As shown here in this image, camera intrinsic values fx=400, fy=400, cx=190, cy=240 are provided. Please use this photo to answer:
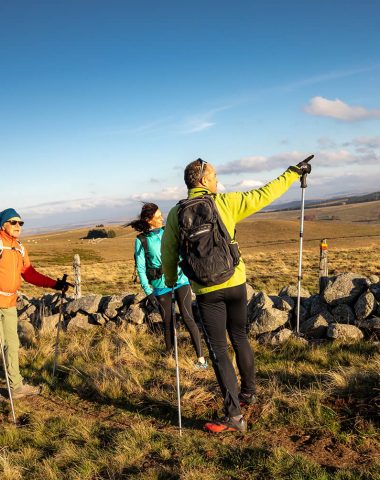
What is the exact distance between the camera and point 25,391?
5648 millimetres

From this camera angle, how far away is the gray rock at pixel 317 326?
22.5 ft

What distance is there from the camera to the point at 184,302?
19.0 ft

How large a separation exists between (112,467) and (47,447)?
959 mm

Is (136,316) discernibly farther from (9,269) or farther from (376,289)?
(376,289)

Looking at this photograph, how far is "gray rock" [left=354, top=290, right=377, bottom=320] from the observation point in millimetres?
6617

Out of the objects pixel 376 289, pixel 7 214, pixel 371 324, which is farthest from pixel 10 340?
pixel 376 289

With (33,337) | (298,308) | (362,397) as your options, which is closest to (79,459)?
(362,397)

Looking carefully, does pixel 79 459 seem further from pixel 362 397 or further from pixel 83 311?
pixel 83 311

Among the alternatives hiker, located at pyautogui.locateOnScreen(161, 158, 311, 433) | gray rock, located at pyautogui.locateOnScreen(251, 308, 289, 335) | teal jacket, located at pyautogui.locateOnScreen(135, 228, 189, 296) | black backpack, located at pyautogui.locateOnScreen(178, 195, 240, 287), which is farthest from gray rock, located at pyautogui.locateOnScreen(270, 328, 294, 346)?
black backpack, located at pyautogui.locateOnScreen(178, 195, 240, 287)

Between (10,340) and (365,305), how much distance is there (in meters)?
5.52

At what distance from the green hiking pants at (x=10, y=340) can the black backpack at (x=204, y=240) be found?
3051mm

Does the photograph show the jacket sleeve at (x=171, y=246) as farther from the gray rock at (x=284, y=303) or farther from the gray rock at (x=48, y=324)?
the gray rock at (x=48, y=324)

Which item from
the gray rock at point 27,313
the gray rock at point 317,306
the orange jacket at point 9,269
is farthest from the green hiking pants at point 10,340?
the gray rock at point 317,306

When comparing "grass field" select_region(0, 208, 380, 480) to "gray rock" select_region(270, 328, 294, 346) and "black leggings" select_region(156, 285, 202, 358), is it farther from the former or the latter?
"black leggings" select_region(156, 285, 202, 358)
